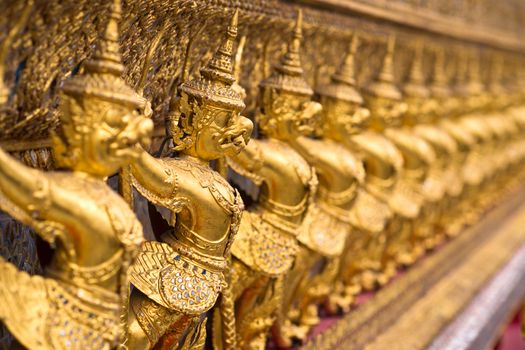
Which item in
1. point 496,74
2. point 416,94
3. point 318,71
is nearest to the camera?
point 318,71

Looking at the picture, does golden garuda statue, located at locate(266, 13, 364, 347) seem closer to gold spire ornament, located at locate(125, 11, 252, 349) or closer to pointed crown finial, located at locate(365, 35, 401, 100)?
pointed crown finial, located at locate(365, 35, 401, 100)

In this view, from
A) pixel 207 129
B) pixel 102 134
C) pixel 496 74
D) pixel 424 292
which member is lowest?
pixel 424 292

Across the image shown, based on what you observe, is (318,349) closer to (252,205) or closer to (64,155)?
(252,205)

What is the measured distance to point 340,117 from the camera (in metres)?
3.02

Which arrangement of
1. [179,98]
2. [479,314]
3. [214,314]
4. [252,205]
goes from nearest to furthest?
1. [179,98]
2. [214,314]
3. [252,205]
4. [479,314]

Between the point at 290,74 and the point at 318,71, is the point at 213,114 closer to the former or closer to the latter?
the point at 290,74

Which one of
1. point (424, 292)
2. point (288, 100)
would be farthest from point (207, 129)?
point (424, 292)

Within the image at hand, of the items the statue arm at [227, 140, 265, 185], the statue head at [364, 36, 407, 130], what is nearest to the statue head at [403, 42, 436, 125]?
the statue head at [364, 36, 407, 130]

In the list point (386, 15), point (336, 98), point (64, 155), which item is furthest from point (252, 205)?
point (386, 15)

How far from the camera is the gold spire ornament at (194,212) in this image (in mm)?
2016

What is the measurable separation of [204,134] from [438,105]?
2714 mm

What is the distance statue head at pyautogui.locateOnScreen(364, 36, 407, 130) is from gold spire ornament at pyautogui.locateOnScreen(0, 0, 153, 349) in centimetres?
201

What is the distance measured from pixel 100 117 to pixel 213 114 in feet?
1.59

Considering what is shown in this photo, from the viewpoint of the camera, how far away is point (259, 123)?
8.59 ft
